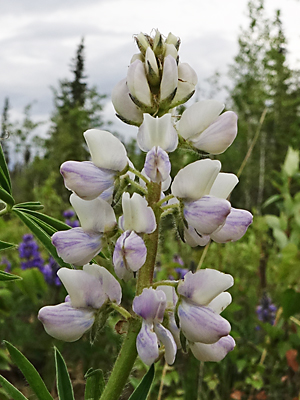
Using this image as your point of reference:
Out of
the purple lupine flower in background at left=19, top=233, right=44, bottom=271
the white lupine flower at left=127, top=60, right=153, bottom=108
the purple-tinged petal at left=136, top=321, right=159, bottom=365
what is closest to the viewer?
the purple-tinged petal at left=136, top=321, right=159, bottom=365

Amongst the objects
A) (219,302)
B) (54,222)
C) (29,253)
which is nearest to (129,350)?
(219,302)

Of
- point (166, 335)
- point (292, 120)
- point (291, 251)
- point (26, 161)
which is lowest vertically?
point (26, 161)

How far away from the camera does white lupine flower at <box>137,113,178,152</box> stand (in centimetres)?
70

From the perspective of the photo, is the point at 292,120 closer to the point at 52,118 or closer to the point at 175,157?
the point at 52,118

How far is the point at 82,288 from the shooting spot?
2.23ft

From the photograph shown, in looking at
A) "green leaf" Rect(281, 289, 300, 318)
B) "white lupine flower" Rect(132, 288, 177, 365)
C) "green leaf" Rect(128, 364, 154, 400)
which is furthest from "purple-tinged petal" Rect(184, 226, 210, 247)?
"green leaf" Rect(281, 289, 300, 318)

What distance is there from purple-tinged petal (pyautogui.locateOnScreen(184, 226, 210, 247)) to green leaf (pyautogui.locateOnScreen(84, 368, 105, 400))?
27cm

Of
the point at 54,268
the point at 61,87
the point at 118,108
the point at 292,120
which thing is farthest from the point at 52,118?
the point at 118,108

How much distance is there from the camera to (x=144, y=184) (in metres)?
0.77

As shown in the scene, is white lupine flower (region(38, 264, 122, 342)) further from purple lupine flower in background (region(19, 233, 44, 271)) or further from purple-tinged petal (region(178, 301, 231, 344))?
purple lupine flower in background (region(19, 233, 44, 271))

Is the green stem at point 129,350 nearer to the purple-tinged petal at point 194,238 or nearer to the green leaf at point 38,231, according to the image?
the purple-tinged petal at point 194,238

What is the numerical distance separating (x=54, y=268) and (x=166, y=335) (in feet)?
6.05

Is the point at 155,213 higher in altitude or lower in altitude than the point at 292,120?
lower

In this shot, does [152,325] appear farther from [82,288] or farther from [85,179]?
[85,179]
